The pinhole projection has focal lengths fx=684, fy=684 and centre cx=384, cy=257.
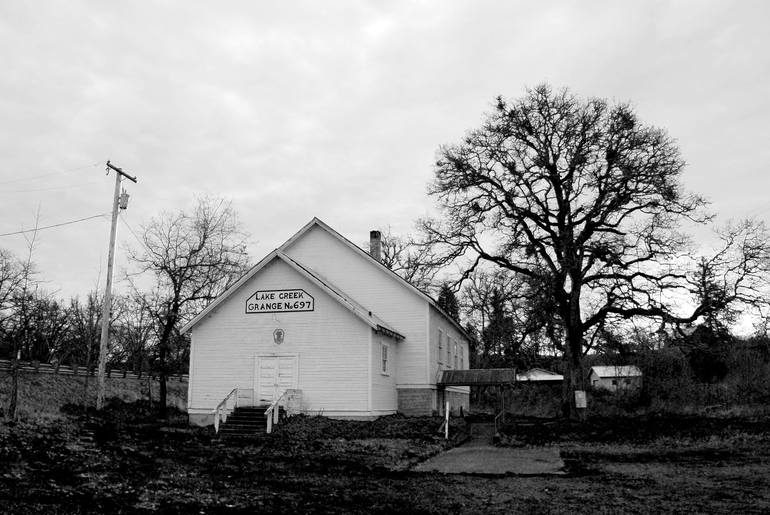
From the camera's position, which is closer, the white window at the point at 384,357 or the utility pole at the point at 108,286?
the utility pole at the point at 108,286

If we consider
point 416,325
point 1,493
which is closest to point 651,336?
point 416,325

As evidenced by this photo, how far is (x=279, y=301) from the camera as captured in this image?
89.2ft

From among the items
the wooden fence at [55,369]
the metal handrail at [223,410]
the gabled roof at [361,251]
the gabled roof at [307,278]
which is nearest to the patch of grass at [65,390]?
the wooden fence at [55,369]

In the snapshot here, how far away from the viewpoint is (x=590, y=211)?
3111 centimetres

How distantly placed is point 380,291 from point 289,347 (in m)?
6.08

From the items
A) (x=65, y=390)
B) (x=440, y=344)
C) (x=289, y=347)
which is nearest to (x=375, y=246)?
(x=440, y=344)

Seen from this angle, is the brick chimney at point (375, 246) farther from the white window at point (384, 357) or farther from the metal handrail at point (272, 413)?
the metal handrail at point (272, 413)

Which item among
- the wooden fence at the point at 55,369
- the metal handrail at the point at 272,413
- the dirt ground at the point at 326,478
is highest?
the wooden fence at the point at 55,369

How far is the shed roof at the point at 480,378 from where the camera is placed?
1208 inches

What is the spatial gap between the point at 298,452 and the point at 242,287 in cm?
1145

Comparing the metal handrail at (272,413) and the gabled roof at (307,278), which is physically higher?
the gabled roof at (307,278)

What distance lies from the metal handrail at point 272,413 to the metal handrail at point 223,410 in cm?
164

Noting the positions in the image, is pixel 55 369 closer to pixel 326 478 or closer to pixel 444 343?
pixel 444 343

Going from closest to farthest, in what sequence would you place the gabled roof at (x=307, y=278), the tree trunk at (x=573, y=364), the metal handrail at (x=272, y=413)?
1. the metal handrail at (x=272, y=413)
2. the gabled roof at (x=307, y=278)
3. the tree trunk at (x=573, y=364)
